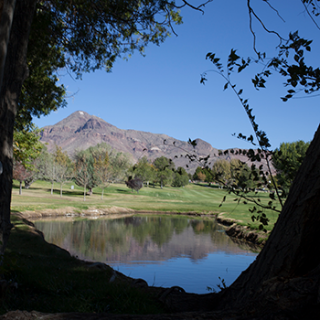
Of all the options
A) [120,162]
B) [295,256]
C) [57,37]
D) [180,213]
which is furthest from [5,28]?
[120,162]

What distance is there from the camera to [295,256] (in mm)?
2508

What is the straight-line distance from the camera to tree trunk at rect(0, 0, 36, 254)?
3953 mm

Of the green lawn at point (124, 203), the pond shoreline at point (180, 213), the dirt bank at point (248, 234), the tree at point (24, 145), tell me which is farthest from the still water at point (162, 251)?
the tree at point (24, 145)

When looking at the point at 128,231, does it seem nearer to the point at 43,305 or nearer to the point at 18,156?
Result: the point at 18,156

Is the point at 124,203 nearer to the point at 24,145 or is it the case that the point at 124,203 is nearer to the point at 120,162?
the point at 24,145

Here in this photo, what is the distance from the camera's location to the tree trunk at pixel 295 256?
221 cm

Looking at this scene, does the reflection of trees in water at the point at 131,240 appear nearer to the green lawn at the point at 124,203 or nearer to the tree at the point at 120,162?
the green lawn at the point at 124,203

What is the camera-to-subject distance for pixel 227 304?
322 cm

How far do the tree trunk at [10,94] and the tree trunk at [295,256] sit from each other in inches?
125

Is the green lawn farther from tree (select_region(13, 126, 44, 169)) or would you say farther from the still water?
tree (select_region(13, 126, 44, 169))

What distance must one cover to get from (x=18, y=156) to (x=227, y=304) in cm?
1659

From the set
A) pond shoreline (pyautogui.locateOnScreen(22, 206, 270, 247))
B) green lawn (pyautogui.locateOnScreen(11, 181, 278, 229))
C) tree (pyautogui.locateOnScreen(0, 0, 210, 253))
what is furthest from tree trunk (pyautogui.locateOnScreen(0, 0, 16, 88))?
pond shoreline (pyautogui.locateOnScreen(22, 206, 270, 247))

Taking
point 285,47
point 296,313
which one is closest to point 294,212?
point 296,313

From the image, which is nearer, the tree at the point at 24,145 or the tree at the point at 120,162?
the tree at the point at 24,145
